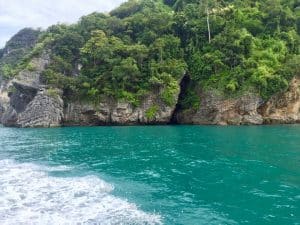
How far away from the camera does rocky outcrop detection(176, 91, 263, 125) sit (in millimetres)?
60062

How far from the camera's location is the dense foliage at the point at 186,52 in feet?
204

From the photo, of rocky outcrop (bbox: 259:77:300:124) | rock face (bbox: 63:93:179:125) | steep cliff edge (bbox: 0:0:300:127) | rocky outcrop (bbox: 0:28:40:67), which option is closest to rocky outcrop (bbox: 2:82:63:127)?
steep cliff edge (bbox: 0:0:300:127)

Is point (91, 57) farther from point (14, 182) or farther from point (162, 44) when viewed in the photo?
point (14, 182)

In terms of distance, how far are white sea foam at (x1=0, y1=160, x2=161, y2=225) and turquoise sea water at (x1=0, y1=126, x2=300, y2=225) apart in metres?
0.04

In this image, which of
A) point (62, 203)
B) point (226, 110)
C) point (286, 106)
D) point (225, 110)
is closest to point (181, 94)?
point (225, 110)

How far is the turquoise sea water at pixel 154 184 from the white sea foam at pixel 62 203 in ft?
0.13

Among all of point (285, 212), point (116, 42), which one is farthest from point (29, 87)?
point (285, 212)

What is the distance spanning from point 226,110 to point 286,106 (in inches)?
397

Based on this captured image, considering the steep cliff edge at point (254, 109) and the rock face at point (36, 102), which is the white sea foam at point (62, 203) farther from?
the rock face at point (36, 102)

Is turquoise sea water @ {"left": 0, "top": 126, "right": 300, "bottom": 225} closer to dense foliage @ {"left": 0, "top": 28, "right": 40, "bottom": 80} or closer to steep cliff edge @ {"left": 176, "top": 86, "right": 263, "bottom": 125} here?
steep cliff edge @ {"left": 176, "top": 86, "right": 263, "bottom": 125}

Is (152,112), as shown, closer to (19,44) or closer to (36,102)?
(36,102)

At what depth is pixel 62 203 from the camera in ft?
55.4

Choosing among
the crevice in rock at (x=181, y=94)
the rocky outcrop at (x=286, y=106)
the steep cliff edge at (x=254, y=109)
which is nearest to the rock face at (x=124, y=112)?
the crevice in rock at (x=181, y=94)

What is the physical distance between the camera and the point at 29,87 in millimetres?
67688
